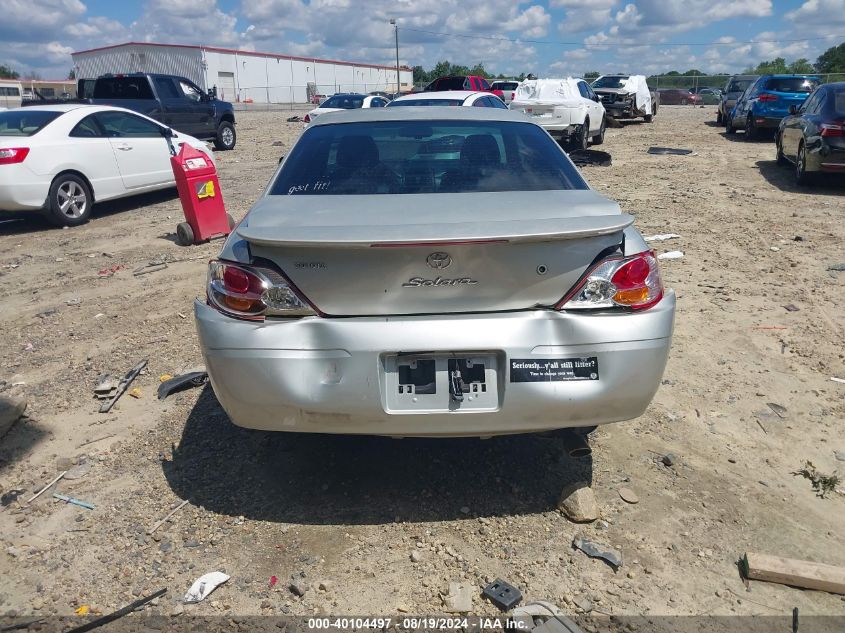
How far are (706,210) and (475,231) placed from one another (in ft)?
26.3

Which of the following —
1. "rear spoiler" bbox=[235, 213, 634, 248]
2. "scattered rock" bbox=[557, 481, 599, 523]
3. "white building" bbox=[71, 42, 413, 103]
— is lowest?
"scattered rock" bbox=[557, 481, 599, 523]

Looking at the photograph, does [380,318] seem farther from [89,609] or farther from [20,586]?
[20,586]

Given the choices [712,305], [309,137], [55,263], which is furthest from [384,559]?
[55,263]

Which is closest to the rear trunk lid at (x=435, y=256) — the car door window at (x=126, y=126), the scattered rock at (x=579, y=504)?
the scattered rock at (x=579, y=504)

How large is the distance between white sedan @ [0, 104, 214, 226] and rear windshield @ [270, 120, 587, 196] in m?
6.67

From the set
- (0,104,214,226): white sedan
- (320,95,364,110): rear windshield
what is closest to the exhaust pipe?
(0,104,214,226): white sedan

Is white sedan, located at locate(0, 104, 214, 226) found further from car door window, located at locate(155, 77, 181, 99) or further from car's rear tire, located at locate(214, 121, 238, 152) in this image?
car's rear tire, located at locate(214, 121, 238, 152)

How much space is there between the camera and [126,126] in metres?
10.3

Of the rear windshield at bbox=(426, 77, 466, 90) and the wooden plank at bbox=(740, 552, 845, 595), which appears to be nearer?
the wooden plank at bbox=(740, 552, 845, 595)

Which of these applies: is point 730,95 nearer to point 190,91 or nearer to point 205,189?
point 190,91

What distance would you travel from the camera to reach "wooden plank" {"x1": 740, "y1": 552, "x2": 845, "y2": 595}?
248cm

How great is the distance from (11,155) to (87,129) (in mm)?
1312

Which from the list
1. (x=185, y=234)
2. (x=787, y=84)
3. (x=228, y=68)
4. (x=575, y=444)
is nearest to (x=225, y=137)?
(x=185, y=234)

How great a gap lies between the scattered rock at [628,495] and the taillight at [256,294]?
5.47 feet
